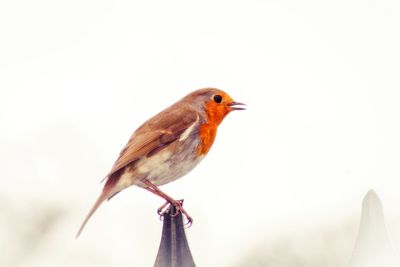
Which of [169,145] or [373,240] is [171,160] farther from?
[373,240]

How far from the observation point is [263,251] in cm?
181

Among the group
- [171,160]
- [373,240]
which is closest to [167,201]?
[171,160]

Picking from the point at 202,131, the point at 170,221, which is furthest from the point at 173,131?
the point at 170,221

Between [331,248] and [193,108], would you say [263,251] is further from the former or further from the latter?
[193,108]

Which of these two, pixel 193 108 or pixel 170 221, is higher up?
pixel 193 108

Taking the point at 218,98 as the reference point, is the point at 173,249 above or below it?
below

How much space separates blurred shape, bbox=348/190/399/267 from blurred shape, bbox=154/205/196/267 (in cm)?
30

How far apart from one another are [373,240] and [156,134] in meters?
0.46

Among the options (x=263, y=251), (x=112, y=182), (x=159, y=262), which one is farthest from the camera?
(x=263, y=251)

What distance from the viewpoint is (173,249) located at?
1152mm

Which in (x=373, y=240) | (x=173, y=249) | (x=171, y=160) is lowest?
(x=373, y=240)

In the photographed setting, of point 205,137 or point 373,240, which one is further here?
point 205,137

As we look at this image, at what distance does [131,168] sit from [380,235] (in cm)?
48

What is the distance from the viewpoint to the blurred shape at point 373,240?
1221 millimetres
